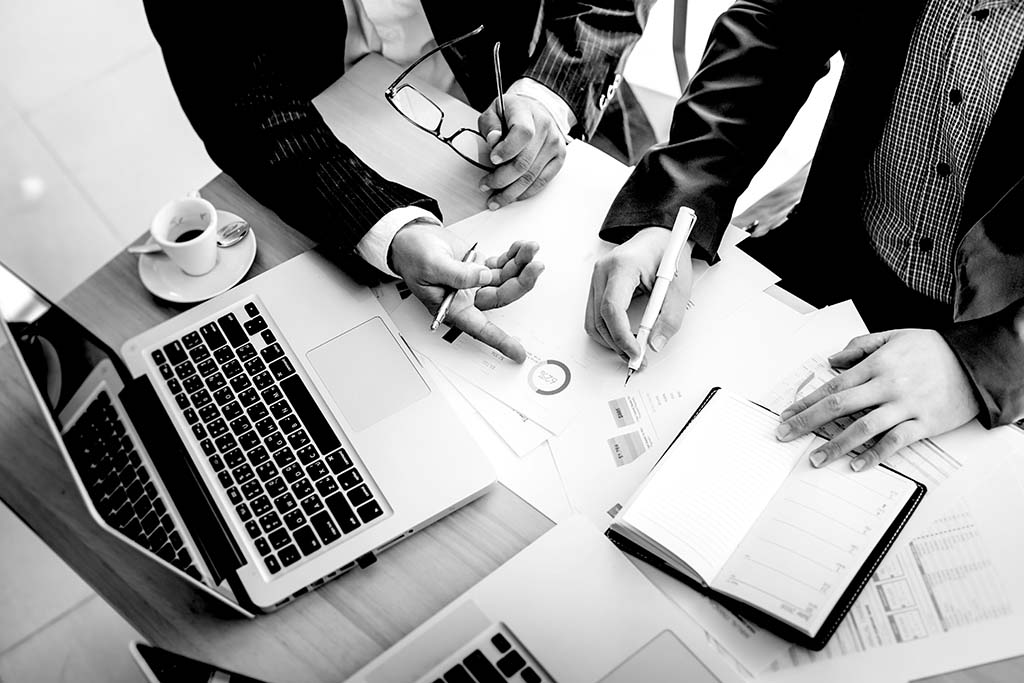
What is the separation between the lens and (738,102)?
113 centimetres

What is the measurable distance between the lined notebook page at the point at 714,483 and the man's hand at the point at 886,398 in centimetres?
3

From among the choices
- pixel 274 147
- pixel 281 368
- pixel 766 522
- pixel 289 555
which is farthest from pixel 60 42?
pixel 766 522

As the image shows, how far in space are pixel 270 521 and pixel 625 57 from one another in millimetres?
955

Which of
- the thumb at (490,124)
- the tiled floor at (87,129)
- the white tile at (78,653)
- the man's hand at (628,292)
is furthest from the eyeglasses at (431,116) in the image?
the white tile at (78,653)

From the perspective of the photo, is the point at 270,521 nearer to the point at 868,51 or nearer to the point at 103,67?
the point at 868,51

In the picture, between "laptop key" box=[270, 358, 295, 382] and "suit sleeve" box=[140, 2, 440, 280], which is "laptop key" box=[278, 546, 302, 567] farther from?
"suit sleeve" box=[140, 2, 440, 280]

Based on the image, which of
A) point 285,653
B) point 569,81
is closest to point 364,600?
point 285,653

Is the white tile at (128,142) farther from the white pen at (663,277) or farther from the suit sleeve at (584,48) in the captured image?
the white pen at (663,277)

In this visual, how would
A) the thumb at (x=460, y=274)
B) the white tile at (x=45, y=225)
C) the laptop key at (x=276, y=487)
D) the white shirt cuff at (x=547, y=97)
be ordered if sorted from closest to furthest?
the laptop key at (x=276, y=487), the thumb at (x=460, y=274), the white shirt cuff at (x=547, y=97), the white tile at (x=45, y=225)

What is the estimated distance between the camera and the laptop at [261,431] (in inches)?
30.3

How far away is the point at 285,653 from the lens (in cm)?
79

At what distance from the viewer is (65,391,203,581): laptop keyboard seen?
0.74m

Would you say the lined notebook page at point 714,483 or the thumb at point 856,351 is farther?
the thumb at point 856,351

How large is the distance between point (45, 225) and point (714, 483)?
211cm
